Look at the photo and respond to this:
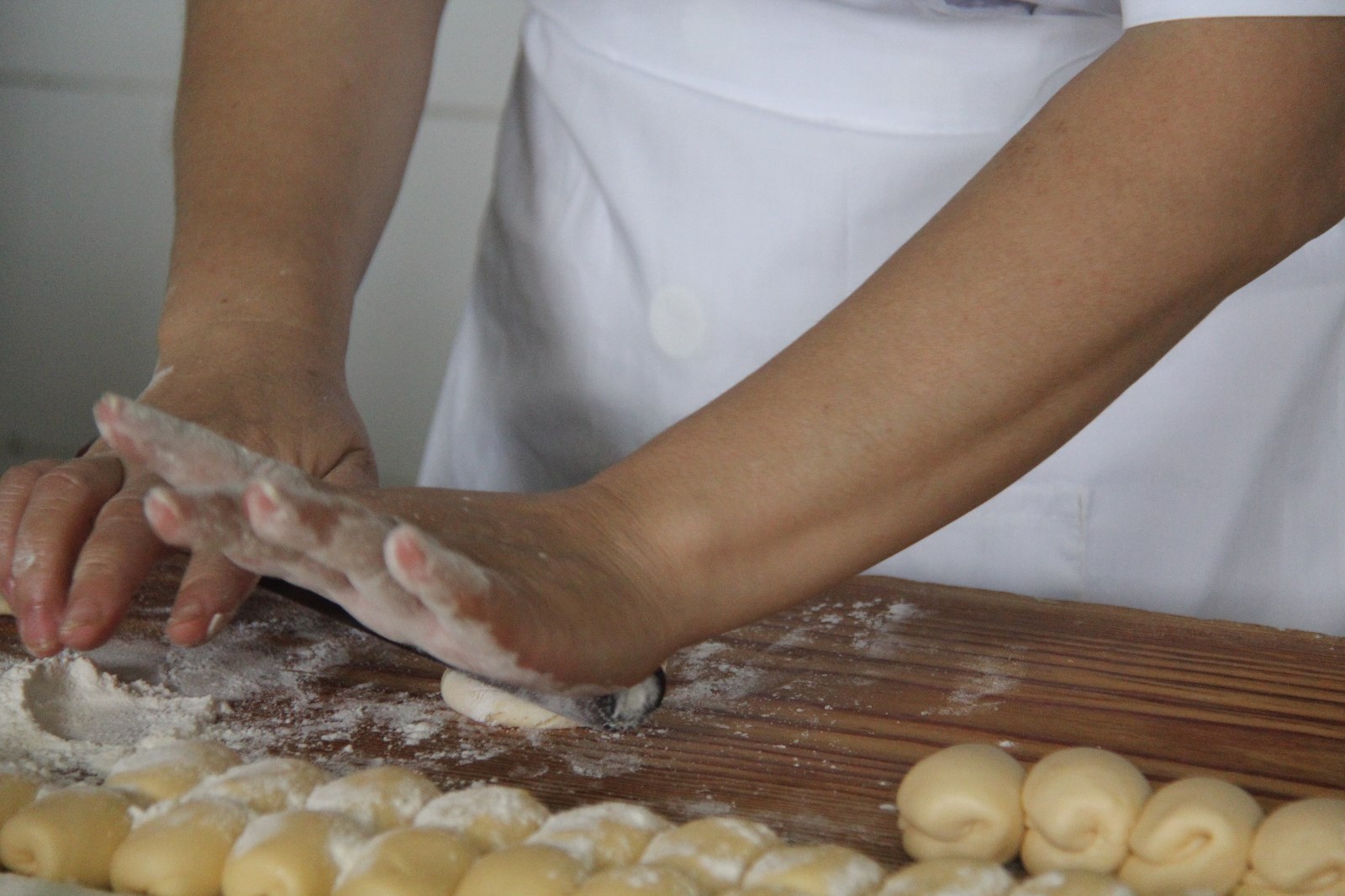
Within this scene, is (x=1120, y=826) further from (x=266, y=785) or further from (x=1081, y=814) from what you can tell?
(x=266, y=785)

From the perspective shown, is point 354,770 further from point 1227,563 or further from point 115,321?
point 115,321

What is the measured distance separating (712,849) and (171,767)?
33 centimetres

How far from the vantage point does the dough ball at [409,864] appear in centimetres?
66

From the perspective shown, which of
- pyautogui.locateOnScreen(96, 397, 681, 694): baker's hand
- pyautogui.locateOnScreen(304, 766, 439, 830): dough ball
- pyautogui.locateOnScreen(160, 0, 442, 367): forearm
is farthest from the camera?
pyautogui.locateOnScreen(160, 0, 442, 367): forearm

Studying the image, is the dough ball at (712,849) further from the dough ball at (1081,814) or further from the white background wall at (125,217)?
the white background wall at (125,217)

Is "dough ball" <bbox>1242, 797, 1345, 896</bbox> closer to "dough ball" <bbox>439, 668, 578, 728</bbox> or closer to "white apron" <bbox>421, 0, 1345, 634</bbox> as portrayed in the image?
"dough ball" <bbox>439, 668, 578, 728</bbox>

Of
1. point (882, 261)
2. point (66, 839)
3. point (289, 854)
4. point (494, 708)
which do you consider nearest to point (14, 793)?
point (66, 839)

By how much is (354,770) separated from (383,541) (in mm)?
256

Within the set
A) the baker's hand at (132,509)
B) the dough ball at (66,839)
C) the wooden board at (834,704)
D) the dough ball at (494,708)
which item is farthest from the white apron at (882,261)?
the dough ball at (66,839)

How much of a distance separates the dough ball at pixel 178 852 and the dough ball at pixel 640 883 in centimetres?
20

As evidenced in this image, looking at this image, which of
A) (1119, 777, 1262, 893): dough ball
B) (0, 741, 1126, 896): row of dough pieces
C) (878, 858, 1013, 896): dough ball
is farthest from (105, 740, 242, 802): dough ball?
(1119, 777, 1262, 893): dough ball

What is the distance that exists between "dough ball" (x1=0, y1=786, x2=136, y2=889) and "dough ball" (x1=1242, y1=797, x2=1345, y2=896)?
61 centimetres

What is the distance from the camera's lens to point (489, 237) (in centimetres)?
144

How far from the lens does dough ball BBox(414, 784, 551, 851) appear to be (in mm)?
711
